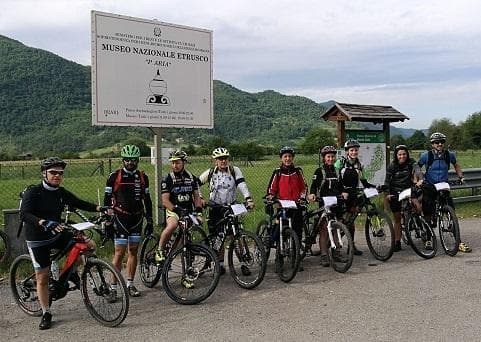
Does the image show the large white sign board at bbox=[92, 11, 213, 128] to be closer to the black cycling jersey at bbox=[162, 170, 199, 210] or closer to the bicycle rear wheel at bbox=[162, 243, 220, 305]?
the black cycling jersey at bbox=[162, 170, 199, 210]

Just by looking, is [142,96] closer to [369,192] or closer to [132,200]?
[132,200]

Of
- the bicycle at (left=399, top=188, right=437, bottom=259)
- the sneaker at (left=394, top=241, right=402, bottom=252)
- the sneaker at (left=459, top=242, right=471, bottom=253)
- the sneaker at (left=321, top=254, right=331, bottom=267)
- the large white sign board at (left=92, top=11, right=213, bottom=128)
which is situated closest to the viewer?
the sneaker at (left=321, top=254, right=331, bottom=267)

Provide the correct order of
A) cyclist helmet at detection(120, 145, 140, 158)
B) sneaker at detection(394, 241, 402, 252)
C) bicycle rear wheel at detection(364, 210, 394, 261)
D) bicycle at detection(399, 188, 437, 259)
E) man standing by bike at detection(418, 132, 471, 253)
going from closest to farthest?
cyclist helmet at detection(120, 145, 140, 158) < bicycle rear wheel at detection(364, 210, 394, 261) < bicycle at detection(399, 188, 437, 259) < sneaker at detection(394, 241, 402, 252) < man standing by bike at detection(418, 132, 471, 253)

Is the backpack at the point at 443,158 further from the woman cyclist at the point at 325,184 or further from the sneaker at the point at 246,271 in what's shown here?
the sneaker at the point at 246,271

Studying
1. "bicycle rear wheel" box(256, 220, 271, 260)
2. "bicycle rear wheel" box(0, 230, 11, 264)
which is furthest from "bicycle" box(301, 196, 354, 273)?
"bicycle rear wheel" box(0, 230, 11, 264)

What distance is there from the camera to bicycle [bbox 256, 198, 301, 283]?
6626mm

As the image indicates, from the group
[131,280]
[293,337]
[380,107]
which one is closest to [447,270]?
[293,337]

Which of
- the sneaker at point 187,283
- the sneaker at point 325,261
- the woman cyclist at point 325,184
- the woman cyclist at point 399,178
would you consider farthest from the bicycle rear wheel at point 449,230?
the sneaker at point 187,283

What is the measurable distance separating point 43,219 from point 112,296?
1.03 m

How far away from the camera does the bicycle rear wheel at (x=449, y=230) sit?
785 centimetres

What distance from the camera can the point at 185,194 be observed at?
6660mm

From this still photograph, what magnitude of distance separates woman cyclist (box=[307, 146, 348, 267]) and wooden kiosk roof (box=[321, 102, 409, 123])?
438cm

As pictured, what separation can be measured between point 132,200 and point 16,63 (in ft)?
357

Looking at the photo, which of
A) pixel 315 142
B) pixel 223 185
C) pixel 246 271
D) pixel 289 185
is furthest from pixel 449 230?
pixel 315 142
